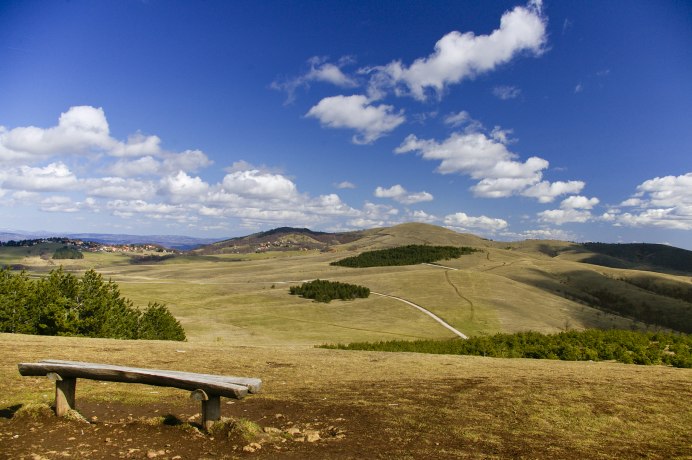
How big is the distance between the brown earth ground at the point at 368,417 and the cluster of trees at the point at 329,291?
7368cm

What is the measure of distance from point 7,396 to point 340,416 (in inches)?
369

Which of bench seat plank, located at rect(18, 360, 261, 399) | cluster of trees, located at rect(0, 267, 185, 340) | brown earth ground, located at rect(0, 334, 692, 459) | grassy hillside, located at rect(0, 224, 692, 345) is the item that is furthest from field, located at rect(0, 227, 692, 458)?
grassy hillside, located at rect(0, 224, 692, 345)

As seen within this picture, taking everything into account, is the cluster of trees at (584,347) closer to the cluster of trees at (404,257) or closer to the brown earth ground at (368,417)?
the brown earth ground at (368,417)

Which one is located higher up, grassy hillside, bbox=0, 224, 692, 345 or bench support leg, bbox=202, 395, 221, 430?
bench support leg, bbox=202, 395, 221, 430

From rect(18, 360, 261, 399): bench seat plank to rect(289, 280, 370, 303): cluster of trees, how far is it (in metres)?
80.3

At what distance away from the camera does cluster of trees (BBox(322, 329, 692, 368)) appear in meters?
26.0

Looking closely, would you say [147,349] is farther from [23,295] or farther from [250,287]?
[250,287]

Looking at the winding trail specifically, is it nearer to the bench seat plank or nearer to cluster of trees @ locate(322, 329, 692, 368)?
cluster of trees @ locate(322, 329, 692, 368)

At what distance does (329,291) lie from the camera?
93812mm

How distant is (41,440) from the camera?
885 cm

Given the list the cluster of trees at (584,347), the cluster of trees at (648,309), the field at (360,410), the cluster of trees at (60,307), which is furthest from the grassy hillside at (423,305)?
the field at (360,410)

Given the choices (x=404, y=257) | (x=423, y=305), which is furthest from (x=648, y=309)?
(x=404, y=257)

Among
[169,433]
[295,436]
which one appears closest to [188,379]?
[169,433]

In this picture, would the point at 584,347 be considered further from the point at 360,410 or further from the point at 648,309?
the point at 648,309
